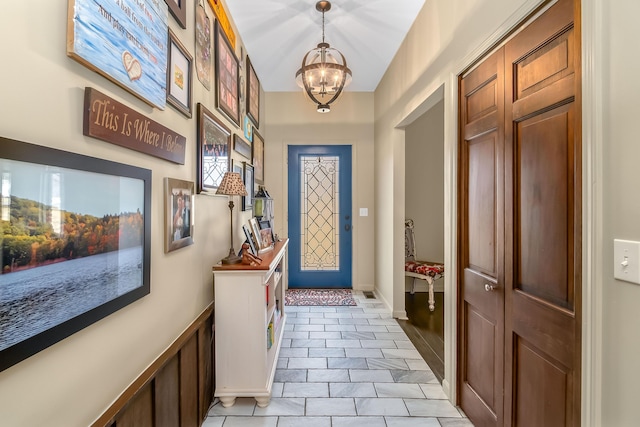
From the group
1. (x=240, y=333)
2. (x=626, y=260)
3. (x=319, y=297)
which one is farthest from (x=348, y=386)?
(x=319, y=297)

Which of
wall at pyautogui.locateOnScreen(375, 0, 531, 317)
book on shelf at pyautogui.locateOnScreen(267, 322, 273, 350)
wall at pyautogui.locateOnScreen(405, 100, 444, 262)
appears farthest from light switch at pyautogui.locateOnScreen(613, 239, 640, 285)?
wall at pyautogui.locateOnScreen(405, 100, 444, 262)

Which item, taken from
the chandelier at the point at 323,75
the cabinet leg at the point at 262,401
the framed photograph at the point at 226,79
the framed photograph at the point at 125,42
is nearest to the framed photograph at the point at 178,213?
the framed photograph at the point at 125,42

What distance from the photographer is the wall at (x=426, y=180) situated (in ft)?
13.8

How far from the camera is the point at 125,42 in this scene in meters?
1.01

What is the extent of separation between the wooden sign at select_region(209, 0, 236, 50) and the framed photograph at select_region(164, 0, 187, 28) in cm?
57

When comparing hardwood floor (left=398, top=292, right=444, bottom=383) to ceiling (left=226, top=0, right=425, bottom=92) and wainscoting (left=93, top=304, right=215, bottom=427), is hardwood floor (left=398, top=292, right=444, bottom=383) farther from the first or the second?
ceiling (left=226, top=0, right=425, bottom=92)

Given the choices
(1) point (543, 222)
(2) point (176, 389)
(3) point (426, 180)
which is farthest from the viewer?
(3) point (426, 180)

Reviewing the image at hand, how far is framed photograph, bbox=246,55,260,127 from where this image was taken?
124 inches

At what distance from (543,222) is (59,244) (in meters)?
1.66

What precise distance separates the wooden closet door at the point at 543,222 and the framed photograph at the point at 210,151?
1.65 m

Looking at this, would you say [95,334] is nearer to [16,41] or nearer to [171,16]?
[16,41]

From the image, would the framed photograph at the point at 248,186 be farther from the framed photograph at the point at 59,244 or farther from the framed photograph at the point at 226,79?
the framed photograph at the point at 59,244

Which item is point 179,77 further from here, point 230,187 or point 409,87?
point 409,87

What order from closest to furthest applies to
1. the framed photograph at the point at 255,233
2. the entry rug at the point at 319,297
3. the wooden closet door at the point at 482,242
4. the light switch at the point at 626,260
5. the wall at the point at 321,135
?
the light switch at the point at 626,260 < the wooden closet door at the point at 482,242 < the framed photograph at the point at 255,233 < the entry rug at the point at 319,297 < the wall at the point at 321,135
